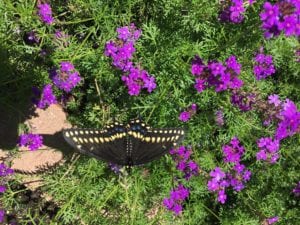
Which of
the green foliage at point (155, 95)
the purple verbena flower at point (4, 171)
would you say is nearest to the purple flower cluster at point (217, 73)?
the green foliage at point (155, 95)

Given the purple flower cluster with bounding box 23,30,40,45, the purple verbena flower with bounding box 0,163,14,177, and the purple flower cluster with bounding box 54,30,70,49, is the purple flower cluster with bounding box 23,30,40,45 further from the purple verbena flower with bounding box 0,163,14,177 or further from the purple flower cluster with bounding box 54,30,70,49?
the purple verbena flower with bounding box 0,163,14,177

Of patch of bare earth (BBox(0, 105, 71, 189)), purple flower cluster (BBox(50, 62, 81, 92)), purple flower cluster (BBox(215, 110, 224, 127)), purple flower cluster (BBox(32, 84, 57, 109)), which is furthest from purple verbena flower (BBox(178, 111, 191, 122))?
patch of bare earth (BBox(0, 105, 71, 189))

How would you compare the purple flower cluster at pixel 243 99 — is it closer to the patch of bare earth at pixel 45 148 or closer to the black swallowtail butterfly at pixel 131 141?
the black swallowtail butterfly at pixel 131 141

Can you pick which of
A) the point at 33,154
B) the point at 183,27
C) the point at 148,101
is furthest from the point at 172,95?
the point at 33,154

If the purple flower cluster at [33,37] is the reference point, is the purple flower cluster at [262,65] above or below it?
above

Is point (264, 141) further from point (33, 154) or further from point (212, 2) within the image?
point (33, 154)
